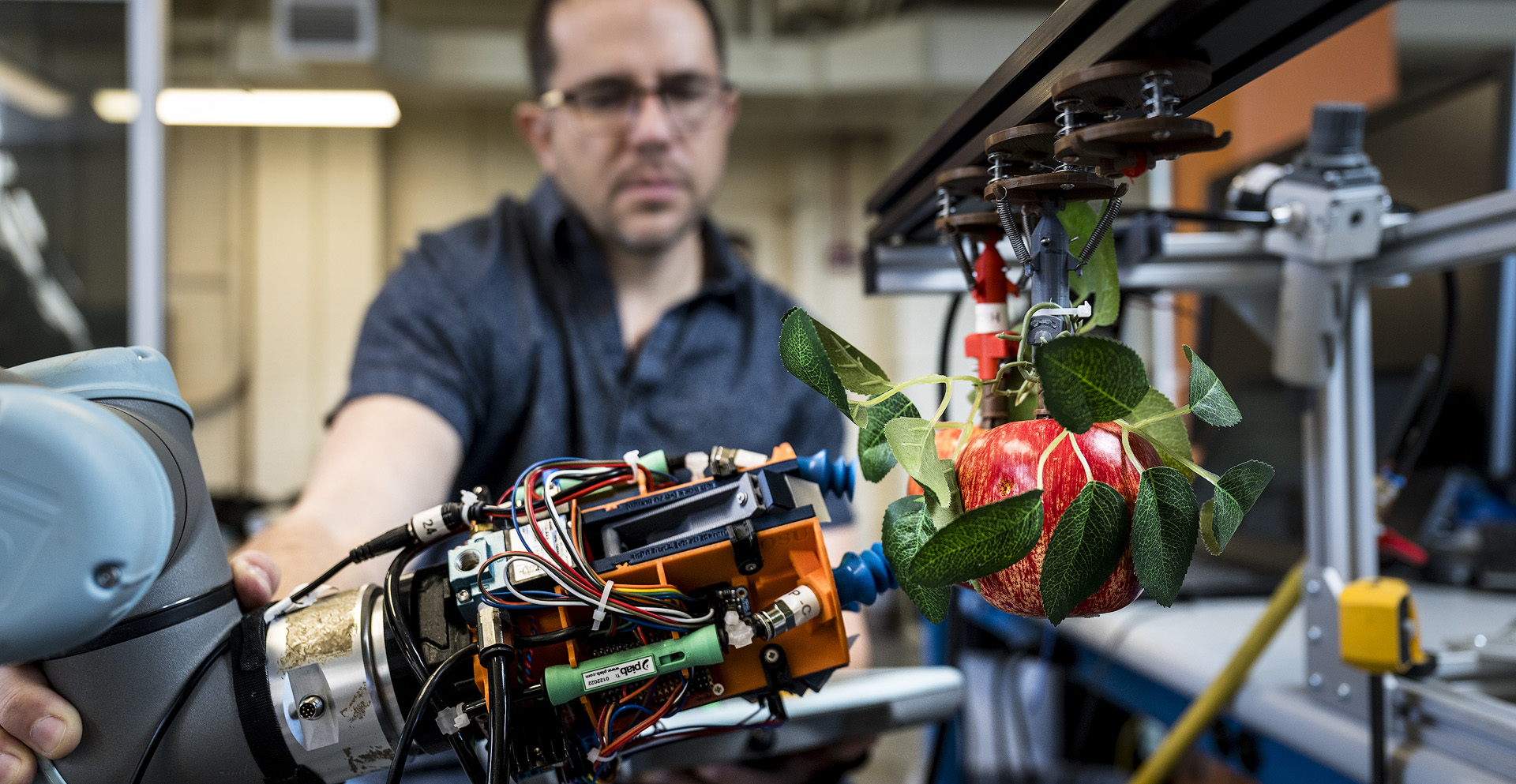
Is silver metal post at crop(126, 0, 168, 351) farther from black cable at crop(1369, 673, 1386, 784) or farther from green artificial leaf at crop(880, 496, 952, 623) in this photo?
black cable at crop(1369, 673, 1386, 784)

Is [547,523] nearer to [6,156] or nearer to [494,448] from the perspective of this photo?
[494,448]

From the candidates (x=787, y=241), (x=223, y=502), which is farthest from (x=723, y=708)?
(x=787, y=241)

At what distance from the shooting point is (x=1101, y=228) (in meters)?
0.37

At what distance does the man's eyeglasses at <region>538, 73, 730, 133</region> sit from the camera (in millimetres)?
1125

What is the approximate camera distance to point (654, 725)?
0.42 metres

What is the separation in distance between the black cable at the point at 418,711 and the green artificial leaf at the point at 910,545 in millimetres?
198

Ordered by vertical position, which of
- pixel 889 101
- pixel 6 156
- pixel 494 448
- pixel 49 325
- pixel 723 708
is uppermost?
pixel 889 101

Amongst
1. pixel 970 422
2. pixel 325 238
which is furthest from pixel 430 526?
pixel 325 238

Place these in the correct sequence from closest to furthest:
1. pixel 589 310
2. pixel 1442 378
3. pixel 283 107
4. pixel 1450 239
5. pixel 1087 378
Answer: pixel 1087 378
pixel 1450 239
pixel 1442 378
pixel 589 310
pixel 283 107

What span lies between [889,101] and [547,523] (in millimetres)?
4468

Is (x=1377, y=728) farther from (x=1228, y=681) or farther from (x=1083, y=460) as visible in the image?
(x=1083, y=460)

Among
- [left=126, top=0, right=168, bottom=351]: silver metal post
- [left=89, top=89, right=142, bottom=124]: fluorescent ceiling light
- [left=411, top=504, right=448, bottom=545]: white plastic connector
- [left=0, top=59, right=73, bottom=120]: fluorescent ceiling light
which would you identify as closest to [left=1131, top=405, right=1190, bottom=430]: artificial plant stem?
[left=411, top=504, right=448, bottom=545]: white plastic connector

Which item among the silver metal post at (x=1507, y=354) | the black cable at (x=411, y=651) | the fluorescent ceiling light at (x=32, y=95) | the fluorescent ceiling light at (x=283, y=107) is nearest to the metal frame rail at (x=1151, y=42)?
the black cable at (x=411, y=651)

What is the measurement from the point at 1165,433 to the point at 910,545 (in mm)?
110
